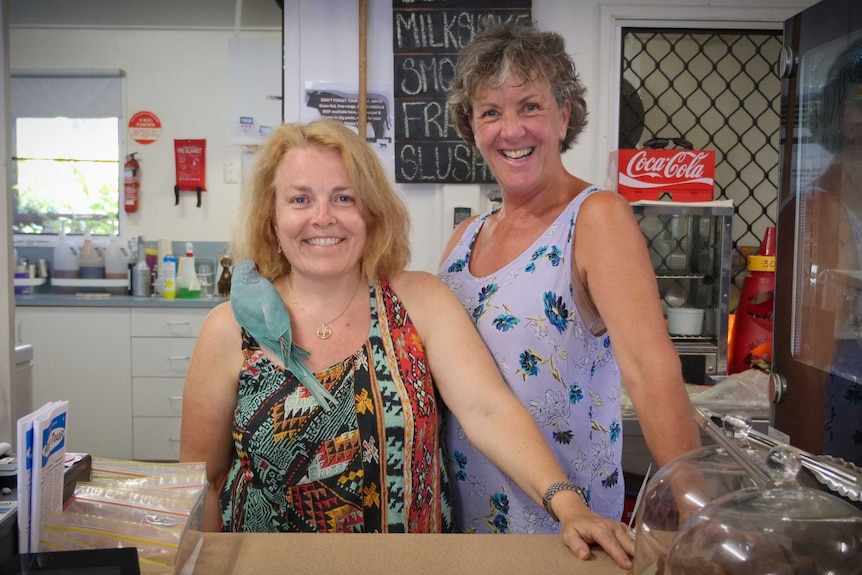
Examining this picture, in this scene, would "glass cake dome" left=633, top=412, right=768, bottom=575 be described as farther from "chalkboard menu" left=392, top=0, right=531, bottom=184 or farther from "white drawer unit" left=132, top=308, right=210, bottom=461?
"white drawer unit" left=132, top=308, right=210, bottom=461

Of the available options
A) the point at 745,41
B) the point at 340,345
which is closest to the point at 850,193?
the point at 340,345

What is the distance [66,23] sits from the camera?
499cm

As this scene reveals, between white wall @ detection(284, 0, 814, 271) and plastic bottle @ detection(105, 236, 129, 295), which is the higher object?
white wall @ detection(284, 0, 814, 271)

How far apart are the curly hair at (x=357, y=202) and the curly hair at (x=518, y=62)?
315 millimetres

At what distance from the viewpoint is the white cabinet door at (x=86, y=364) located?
4445 mm

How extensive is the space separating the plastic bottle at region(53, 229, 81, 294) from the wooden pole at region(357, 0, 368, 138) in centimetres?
289

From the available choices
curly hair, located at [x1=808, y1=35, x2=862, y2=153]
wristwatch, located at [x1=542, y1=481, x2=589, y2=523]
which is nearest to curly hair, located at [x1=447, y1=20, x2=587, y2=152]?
curly hair, located at [x1=808, y1=35, x2=862, y2=153]

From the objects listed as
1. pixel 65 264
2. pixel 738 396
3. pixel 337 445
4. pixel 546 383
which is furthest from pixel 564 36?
pixel 65 264

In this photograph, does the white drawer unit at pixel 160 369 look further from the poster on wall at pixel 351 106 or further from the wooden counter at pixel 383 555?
the wooden counter at pixel 383 555

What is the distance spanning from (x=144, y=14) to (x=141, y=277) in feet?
5.67

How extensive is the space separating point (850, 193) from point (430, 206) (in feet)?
6.73

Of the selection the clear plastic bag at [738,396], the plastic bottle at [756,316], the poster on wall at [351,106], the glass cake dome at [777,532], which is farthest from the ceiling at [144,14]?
the glass cake dome at [777,532]

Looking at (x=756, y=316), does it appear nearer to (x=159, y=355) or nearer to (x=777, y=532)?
(x=777, y=532)

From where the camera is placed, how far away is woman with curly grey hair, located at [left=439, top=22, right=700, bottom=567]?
1.49 m
